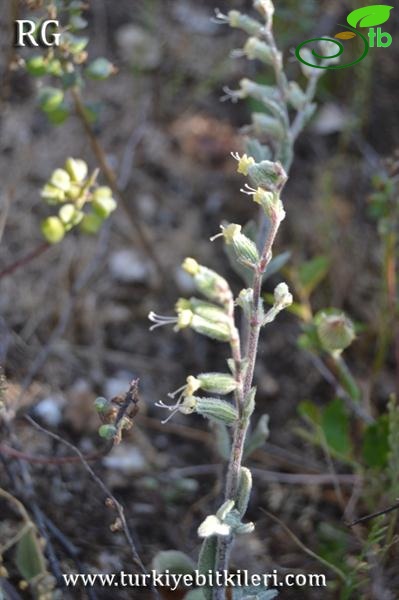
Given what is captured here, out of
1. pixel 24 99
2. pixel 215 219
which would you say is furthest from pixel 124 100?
pixel 215 219

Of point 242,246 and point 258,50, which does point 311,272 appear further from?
point 242,246

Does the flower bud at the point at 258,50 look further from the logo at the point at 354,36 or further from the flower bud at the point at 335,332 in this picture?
the flower bud at the point at 335,332

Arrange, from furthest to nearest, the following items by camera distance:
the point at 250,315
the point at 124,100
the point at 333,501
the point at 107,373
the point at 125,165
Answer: the point at 124,100, the point at 125,165, the point at 107,373, the point at 333,501, the point at 250,315

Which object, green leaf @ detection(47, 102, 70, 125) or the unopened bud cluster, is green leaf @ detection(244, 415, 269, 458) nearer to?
the unopened bud cluster

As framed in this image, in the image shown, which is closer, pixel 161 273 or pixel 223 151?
pixel 161 273

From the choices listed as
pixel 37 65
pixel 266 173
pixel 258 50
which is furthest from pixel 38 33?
pixel 266 173

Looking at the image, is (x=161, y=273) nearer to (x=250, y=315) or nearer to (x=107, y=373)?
(x=107, y=373)

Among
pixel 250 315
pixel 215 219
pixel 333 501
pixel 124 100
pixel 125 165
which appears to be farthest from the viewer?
pixel 124 100
